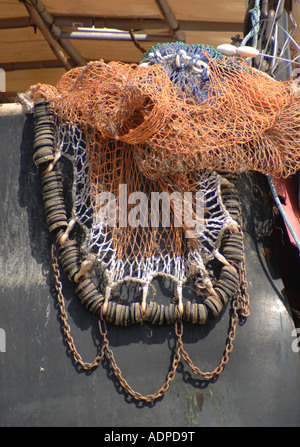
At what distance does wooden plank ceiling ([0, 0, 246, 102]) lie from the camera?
279cm

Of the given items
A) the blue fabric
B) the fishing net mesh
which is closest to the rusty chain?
the fishing net mesh

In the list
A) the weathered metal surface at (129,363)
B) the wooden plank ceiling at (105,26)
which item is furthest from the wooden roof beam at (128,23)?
the weathered metal surface at (129,363)

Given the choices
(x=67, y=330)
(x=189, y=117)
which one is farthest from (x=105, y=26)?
(x=67, y=330)

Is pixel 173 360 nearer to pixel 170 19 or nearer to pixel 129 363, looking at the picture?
pixel 129 363

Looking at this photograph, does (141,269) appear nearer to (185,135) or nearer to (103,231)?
(103,231)

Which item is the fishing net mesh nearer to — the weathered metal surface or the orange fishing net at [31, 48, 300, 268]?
the orange fishing net at [31, 48, 300, 268]

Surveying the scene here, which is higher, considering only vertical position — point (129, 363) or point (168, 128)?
point (168, 128)

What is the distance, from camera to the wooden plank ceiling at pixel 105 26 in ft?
9.16

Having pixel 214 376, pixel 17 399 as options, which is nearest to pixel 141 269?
pixel 214 376

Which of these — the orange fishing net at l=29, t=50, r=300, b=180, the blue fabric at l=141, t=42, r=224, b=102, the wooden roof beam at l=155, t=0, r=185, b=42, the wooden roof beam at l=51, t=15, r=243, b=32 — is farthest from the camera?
the wooden roof beam at l=51, t=15, r=243, b=32

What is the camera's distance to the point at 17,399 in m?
1.35

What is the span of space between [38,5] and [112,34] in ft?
1.31

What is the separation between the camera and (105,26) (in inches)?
117

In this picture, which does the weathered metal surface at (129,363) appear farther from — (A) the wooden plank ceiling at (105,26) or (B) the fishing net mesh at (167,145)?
(A) the wooden plank ceiling at (105,26)
